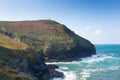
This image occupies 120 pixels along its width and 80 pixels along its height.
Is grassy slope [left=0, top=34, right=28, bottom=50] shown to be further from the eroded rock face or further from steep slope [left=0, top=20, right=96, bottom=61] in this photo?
steep slope [left=0, top=20, right=96, bottom=61]

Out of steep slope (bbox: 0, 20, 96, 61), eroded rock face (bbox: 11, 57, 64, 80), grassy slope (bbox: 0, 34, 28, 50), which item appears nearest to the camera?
eroded rock face (bbox: 11, 57, 64, 80)

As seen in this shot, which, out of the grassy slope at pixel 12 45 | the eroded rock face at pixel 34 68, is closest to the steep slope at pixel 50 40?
the grassy slope at pixel 12 45

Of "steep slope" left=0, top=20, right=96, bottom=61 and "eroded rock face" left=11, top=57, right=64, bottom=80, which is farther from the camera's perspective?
"steep slope" left=0, top=20, right=96, bottom=61

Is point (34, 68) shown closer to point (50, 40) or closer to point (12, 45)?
point (12, 45)

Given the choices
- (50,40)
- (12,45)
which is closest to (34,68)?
(12,45)

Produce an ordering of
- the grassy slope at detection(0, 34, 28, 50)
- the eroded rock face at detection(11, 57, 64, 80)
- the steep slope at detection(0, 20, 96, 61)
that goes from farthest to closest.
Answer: the steep slope at detection(0, 20, 96, 61), the grassy slope at detection(0, 34, 28, 50), the eroded rock face at detection(11, 57, 64, 80)

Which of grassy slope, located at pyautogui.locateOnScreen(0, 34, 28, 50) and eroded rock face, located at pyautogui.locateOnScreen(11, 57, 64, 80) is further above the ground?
grassy slope, located at pyautogui.locateOnScreen(0, 34, 28, 50)

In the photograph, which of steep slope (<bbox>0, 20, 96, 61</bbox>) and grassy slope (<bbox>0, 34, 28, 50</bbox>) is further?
steep slope (<bbox>0, 20, 96, 61</bbox>)

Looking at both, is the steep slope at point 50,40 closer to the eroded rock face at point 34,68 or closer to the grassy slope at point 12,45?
the grassy slope at point 12,45

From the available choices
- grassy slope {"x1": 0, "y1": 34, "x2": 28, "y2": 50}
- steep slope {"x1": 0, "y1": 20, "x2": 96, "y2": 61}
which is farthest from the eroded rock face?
steep slope {"x1": 0, "y1": 20, "x2": 96, "y2": 61}
